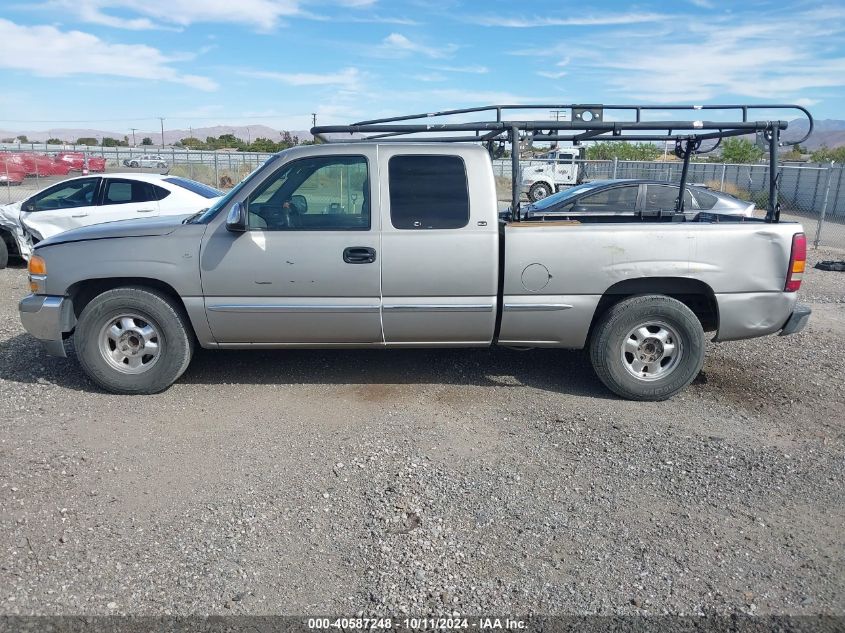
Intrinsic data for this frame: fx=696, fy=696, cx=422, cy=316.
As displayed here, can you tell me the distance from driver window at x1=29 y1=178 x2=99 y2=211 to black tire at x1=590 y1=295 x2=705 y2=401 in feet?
28.7

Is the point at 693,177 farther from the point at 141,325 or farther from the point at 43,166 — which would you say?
the point at 43,166

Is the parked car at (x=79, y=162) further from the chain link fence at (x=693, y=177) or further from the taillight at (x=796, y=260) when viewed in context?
the taillight at (x=796, y=260)

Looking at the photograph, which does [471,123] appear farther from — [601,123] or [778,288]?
[778,288]

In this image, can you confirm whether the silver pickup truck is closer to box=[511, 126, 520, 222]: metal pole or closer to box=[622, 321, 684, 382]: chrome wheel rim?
box=[622, 321, 684, 382]: chrome wheel rim

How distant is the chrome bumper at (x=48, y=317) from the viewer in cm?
540

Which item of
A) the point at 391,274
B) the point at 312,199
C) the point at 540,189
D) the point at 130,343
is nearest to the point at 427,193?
the point at 391,274

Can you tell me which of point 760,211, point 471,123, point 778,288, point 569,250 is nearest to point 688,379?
point 778,288

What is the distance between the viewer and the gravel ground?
3154 mm

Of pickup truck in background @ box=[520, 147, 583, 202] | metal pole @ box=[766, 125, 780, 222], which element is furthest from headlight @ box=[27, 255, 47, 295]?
pickup truck in background @ box=[520, 147, 583, 202]

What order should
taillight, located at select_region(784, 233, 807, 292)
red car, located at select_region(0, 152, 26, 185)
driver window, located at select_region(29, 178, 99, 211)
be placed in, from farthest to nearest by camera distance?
red car, located at select_region(0, 152, 26, 185) → driver window, located at select_region(29, 178, 99, 211) → taillight, located at select_region(784, 233, 807, 292)

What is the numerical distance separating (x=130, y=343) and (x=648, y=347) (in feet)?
13.4

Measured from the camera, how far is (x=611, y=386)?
5.50 metres

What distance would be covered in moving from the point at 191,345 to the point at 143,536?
7.22 ft

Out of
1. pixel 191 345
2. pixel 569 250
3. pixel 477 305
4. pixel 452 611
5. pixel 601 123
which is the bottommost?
pixel 452 611
